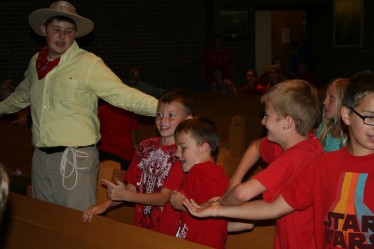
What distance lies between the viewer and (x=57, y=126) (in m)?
3.86

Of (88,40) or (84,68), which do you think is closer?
(84,68)

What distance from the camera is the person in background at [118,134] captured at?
6832 mm

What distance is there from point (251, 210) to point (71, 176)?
1616mm

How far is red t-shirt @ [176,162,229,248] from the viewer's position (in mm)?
Result: 2971

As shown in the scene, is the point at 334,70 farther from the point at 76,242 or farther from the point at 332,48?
the point at 76,242

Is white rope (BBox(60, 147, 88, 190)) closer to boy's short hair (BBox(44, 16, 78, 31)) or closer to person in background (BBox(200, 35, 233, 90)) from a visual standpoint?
boy's short hair (BBox(44, 16, 78, 31))

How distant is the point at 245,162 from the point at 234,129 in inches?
103

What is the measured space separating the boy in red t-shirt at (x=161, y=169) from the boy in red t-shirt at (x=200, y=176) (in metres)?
0.14

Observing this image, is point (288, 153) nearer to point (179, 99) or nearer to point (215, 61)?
point (179, 99)

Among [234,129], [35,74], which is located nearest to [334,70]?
[234,129]

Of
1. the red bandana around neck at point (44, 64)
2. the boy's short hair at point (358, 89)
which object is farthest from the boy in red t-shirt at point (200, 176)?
the red bandana around neck at point (44, 64)

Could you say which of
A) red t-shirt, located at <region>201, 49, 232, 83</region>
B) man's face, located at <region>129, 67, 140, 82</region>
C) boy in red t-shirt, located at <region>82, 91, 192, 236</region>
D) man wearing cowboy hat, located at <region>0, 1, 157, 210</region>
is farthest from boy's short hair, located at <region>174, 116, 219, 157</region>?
red t-shirt, located at <region>201, 49, 232, 83</region>

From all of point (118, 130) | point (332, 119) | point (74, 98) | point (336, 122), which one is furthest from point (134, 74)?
point (336, 122)

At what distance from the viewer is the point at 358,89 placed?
93.7 inches
